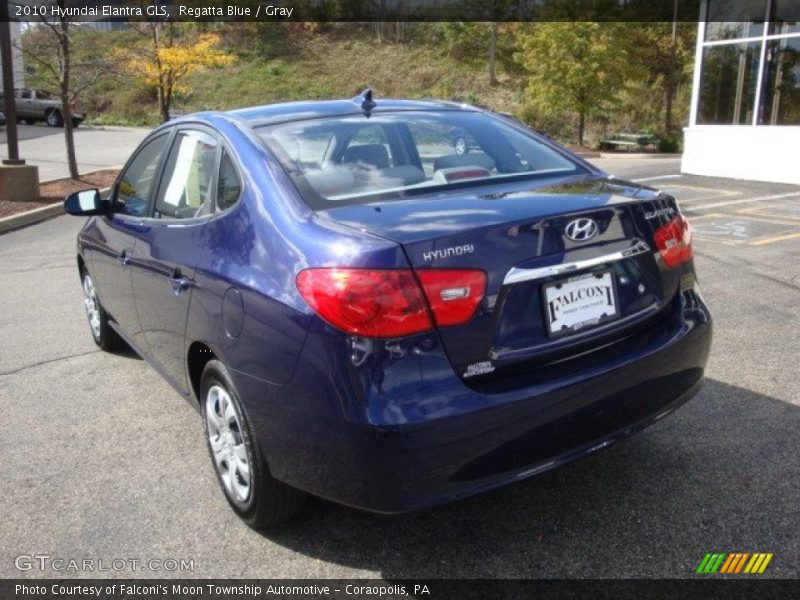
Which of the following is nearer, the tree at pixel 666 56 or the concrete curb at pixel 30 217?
the concrete curb at pixel 30 217

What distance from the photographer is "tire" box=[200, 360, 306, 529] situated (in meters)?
2.76

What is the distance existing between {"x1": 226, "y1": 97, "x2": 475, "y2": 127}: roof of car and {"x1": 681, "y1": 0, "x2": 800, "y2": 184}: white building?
1331 centimetres

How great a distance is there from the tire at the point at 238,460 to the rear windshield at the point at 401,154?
852 millimetres

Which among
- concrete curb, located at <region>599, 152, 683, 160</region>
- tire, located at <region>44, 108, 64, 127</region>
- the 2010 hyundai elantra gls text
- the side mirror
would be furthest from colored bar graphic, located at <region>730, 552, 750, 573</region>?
tire, located at <region>44, 108, 64, 127</region>

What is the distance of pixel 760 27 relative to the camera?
52.2ft

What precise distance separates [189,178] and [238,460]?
137cm

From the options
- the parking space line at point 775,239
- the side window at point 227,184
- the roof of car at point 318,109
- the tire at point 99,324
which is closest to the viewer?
the side window at point 227,184

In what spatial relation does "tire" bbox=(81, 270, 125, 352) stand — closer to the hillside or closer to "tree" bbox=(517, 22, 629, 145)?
"tree" bbox=(517, 22, 629, 145)

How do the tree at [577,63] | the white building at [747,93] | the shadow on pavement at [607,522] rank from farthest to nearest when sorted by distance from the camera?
the tree at [577,63] → the white building at [747,93] → the shadow on pavement at [607,522]

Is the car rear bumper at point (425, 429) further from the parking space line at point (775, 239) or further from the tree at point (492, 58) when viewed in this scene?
the tree at point (492, 58)

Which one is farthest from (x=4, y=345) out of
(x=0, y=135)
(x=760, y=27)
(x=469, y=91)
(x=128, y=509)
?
(x=469, y=91)

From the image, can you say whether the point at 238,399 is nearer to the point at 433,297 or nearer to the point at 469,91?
the point at 433,297

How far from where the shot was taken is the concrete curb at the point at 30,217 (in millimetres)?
11758

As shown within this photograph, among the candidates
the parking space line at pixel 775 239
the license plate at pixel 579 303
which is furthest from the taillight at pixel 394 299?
the parking space line at pixel 775 239
